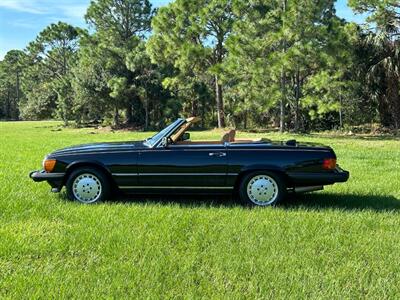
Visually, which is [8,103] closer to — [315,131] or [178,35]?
[178,35]

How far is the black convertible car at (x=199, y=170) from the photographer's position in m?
6.50

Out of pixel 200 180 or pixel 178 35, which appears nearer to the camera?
pixel 200 180

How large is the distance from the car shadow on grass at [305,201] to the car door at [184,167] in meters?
0.34

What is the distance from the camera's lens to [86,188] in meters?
6.79

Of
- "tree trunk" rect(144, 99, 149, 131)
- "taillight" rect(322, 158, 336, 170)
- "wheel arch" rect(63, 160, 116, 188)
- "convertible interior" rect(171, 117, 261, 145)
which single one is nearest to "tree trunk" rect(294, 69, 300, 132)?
"tree trunk" rect(144, 99, 149, 131)

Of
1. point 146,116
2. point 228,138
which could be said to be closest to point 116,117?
point 146,116

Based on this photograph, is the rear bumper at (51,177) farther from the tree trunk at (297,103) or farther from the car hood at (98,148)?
the tree trunk at (297,103)

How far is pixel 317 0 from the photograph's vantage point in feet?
80.4

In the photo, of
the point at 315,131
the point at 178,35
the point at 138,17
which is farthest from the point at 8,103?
the point at 315,131

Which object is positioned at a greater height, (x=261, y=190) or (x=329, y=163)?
(x=329, y=163)

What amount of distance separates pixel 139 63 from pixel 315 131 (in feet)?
46.7

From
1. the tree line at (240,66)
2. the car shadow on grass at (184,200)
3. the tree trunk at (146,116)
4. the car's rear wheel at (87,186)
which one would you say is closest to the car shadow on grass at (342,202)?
the car shadow on grass at (184,200)

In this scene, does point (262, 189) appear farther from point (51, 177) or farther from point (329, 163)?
point (51, 177)

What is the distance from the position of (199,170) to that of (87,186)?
1650 mm
